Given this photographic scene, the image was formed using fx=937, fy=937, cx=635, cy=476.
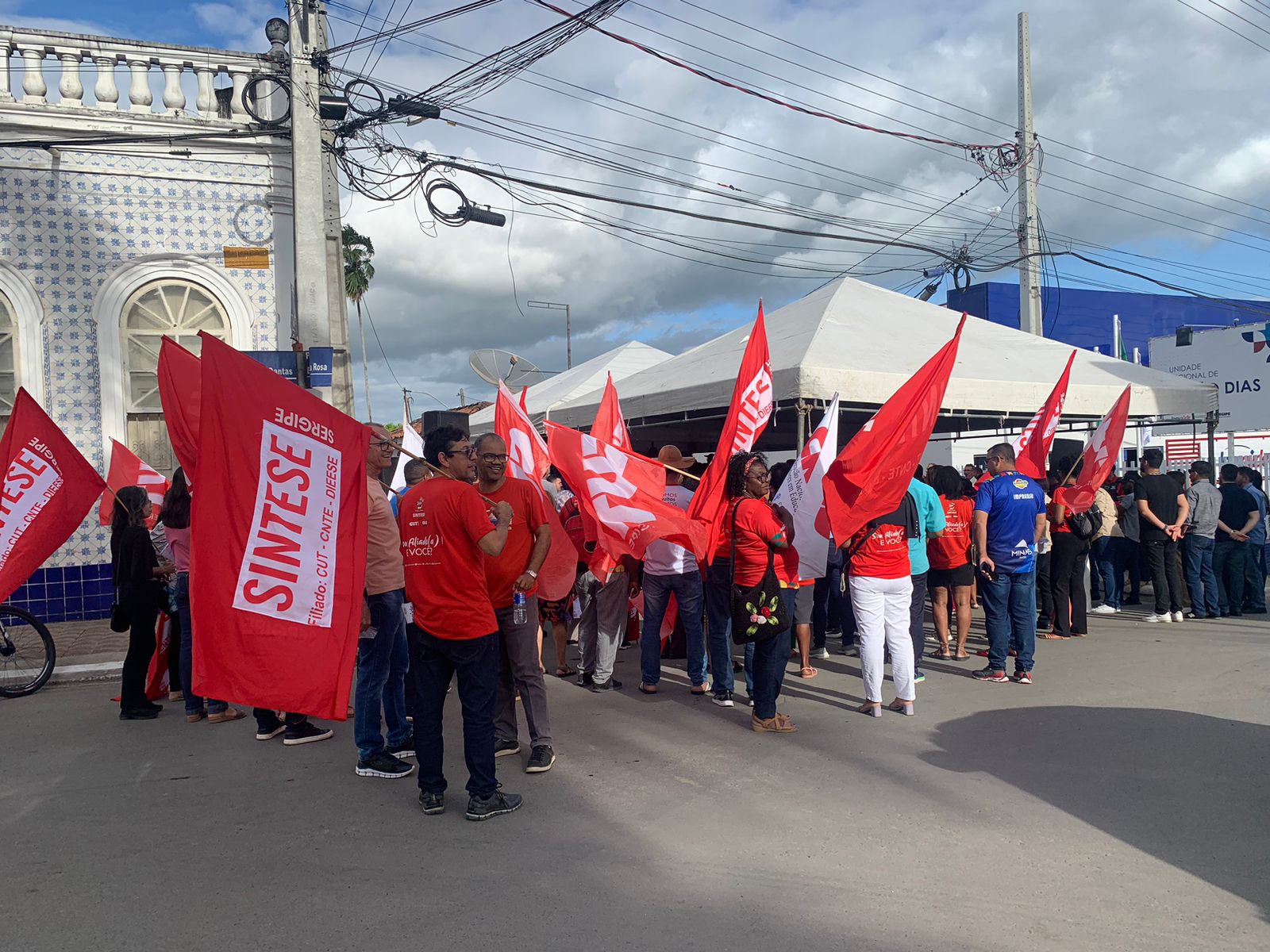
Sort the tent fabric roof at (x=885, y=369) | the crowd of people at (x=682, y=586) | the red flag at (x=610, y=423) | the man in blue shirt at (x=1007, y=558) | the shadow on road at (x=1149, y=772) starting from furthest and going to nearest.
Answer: the tent fabric roof at (x=885, y=369), the red flag at (x=610, y=423), the man in blue shirt at (x=1007, y=558), the crowd of people at (x=682, y=586), the shadow on road at (x=1149, y=772)

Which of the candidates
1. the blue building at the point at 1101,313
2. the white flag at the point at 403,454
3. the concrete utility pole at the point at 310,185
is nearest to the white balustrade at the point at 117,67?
the concrete utility pole at the point at 310,185

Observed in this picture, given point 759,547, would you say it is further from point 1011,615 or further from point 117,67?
point 117,67

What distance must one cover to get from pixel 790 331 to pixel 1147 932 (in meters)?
7.78

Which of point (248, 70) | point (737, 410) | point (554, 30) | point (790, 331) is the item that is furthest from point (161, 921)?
point (248, 70)

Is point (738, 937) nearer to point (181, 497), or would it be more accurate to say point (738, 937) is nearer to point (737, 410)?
point (737, 410)

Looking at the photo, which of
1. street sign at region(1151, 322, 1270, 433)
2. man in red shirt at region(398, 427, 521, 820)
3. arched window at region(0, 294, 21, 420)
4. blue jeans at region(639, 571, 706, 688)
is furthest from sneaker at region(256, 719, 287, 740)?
street sign at region(1151, 322, 1270, 433)

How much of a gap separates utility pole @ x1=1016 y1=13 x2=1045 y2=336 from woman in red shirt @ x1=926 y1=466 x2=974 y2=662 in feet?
30.6

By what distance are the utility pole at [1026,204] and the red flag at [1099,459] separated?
8.12 metres

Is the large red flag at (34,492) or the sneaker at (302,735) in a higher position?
the large red flag at (34,492)

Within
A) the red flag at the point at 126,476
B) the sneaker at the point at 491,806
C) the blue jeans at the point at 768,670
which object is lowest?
the sneaker at the point at 491,806

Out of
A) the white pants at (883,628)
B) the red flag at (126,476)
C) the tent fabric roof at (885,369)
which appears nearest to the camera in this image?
the white pants at (883,628)

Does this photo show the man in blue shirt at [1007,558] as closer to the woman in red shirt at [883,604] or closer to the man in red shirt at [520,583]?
the woman in red shirt at [883,604]

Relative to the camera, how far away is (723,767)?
547 centimetres

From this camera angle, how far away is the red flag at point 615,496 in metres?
6.57
